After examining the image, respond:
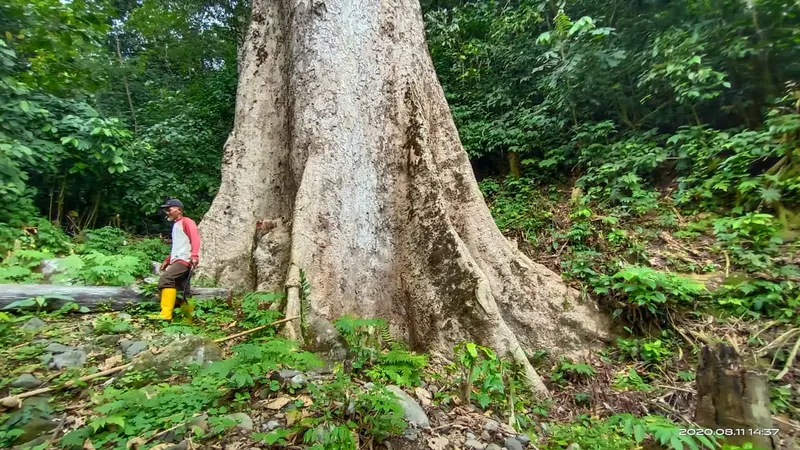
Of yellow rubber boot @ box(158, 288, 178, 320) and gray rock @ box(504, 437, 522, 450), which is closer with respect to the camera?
gray rock @ box(504, 437, 522, 450)

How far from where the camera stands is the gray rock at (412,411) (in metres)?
2.79

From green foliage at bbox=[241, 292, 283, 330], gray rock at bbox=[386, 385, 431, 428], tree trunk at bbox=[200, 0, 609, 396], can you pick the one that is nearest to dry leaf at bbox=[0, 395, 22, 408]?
green foliage at bbox=[241, 292, 283, 330]

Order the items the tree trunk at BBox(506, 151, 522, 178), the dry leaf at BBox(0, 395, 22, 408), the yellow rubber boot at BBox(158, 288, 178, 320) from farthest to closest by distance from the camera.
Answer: the tree trunk at BBox(506, 151, 522, 178) < the yellow rubber boot at BBox(158, 288, 178, 320) < the dry leaf at BBox(0, 395, 22, 408)

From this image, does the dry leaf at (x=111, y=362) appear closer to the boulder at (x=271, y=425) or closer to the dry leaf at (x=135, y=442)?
the dry leaf at (x=135, y=442)

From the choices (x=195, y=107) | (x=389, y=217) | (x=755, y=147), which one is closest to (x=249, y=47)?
(x=389, y=217)

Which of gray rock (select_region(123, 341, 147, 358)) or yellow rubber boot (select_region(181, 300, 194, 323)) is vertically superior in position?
yellow rubber boot (select_region(181, 300, 194, 323))

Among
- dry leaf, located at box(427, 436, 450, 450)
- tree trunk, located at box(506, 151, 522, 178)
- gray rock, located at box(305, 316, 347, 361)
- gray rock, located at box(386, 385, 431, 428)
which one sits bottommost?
dry leaf, located at box(427, 436, 450, 450)

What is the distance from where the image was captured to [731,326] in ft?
13.6

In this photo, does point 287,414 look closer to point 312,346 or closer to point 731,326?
point 312,346

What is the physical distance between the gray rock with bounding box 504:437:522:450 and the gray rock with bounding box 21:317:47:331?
14.2 feet

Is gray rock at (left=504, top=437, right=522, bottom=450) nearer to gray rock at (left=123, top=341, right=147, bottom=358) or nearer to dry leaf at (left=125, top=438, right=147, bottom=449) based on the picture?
dry leaf at (left=125, top=438, right=147, bottom=449)

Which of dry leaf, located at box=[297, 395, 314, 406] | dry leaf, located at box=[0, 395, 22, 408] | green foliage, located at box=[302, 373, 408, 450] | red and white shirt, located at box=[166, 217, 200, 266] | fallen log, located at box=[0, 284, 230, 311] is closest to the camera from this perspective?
green foliage, located at box=[302, 373, 408, 450]

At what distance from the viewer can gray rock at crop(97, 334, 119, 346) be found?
11.9ft

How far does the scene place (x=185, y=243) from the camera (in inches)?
187
